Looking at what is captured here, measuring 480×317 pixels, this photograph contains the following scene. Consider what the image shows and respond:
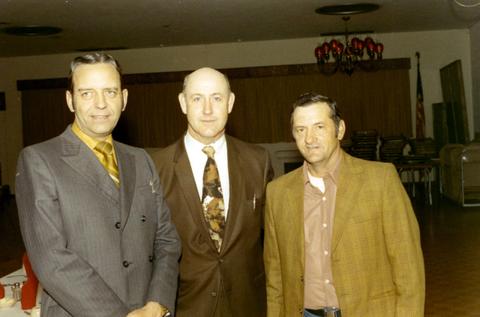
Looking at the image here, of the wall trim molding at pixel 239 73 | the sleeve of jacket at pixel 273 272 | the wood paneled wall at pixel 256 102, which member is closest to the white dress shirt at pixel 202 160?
the sleeve of jacket at pixel 273 272

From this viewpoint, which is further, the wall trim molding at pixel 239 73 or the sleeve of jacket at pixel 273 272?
the wall trim molding at pixel 239 73

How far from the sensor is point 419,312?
2.44 m

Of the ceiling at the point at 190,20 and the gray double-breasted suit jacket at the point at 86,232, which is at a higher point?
the ceiling at the point at 190,20

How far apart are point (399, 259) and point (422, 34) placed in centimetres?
1304

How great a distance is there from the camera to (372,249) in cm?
250

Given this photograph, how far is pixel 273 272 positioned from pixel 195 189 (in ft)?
1.78

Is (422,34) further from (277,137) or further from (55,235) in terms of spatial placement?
(55,235)

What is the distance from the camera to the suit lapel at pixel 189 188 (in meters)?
2.85

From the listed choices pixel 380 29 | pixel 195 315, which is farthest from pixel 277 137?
pixel 195 315

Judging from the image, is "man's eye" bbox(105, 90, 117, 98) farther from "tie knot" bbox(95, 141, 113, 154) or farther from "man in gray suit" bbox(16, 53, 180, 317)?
"tie knot" bbox(95, 141, 113, 154)

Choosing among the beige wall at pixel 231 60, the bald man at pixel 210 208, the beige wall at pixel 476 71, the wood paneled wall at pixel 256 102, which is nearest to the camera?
the bald man at pixel 210 208

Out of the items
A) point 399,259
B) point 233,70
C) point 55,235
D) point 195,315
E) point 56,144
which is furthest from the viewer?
point 233,70

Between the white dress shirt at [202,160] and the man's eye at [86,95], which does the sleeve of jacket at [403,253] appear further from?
the man's eye at [86,95]

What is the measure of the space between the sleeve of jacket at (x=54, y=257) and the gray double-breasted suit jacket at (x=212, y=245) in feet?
2.36
